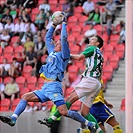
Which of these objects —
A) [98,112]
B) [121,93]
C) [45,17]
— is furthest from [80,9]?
[98,112]

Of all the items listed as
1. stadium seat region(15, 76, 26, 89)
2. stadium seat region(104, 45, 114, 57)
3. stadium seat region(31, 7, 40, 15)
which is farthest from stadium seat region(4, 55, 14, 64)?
stadium seat region(104, 45, 114, 57)

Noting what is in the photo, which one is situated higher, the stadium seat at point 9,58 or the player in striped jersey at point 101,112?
the player in striped jersey at point 101,112

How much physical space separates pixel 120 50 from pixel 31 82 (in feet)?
9.78

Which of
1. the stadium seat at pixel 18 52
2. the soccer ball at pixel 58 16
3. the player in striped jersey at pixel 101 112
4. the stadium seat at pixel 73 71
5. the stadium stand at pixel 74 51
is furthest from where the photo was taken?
the stadium seat at pixel 18 52

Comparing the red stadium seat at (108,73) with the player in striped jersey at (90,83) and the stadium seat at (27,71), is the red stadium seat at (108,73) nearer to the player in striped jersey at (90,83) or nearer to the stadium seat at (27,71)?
the stadium seat at (27,71)

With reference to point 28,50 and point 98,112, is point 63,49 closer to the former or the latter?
point 98,112

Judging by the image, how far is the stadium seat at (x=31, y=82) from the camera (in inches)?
825

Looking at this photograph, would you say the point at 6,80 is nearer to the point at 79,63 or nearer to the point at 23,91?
the point at 23,91

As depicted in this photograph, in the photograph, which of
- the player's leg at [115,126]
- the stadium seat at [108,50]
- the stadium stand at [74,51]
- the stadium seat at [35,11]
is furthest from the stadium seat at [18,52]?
the player's leg at [115,126]

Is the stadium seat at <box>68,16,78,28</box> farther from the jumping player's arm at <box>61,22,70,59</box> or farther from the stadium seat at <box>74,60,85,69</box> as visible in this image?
the jumping player's arm at <box>61,22,70,59</box>

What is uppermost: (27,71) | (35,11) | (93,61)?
(93,61)

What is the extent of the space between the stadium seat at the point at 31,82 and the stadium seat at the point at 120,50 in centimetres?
271

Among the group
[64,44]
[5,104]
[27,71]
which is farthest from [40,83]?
[64,44]

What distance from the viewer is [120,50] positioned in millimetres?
21047
